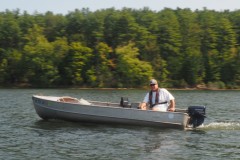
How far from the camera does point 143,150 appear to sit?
17.5 metres

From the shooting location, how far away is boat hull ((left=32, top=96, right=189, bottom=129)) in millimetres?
22297

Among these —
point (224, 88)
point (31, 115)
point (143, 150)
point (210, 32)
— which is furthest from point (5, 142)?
point (210, 32)

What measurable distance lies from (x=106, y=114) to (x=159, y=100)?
9.52ft

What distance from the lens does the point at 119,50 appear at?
89.7m

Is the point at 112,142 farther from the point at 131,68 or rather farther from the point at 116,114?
the point at 131,68

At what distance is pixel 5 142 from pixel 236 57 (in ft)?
258

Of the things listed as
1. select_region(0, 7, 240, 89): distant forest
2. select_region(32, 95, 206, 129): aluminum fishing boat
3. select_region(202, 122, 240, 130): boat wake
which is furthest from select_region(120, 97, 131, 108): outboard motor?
select_region(0, 7, 240, 89): distant forest

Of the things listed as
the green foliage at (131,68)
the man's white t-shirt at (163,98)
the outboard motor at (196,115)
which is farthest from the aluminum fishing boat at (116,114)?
the green foliage at (131,68)

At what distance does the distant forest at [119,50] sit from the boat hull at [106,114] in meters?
58.9

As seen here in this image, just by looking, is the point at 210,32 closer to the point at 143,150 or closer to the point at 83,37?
the point at 83,37

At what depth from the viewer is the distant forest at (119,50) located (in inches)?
3413

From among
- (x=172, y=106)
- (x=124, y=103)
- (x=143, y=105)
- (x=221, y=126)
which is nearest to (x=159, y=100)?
(x=172, y=106)

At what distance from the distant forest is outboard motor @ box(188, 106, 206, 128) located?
61498mm

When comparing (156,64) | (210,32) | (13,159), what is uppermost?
(210,32)
